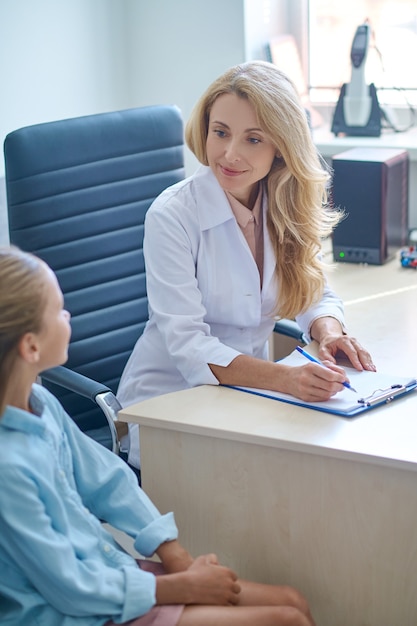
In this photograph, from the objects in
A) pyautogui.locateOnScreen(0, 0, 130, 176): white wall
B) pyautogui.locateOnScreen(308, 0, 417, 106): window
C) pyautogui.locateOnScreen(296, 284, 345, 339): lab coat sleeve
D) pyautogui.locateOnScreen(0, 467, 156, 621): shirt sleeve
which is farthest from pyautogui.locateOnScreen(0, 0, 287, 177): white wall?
pyautogui.locateOnScreen(0, 467, 156, 621): shirt sleeve

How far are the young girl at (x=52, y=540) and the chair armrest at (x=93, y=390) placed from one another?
0.29 m

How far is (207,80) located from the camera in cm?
290

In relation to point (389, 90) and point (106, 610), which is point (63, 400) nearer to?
point (106, 610)

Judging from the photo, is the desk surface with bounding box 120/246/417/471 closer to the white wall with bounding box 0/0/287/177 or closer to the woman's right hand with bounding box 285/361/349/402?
the woman's right hand with bounding box 285/361/349/402

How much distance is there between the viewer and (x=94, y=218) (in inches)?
78.8

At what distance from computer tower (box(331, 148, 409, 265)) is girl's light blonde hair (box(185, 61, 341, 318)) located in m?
0.48

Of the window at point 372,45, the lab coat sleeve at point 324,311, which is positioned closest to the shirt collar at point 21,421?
the lab coat sleeve at point 324,311

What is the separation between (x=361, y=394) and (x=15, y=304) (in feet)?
2.28

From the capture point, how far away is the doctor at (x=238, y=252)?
5.87 ft

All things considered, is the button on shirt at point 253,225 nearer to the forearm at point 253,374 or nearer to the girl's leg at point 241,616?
the forearm at point 253,374

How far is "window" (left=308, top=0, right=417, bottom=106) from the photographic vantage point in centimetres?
296

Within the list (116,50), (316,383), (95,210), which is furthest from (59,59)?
(316,383)

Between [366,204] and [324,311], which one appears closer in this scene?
[324,311]

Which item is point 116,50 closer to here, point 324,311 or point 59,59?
point 59,59
